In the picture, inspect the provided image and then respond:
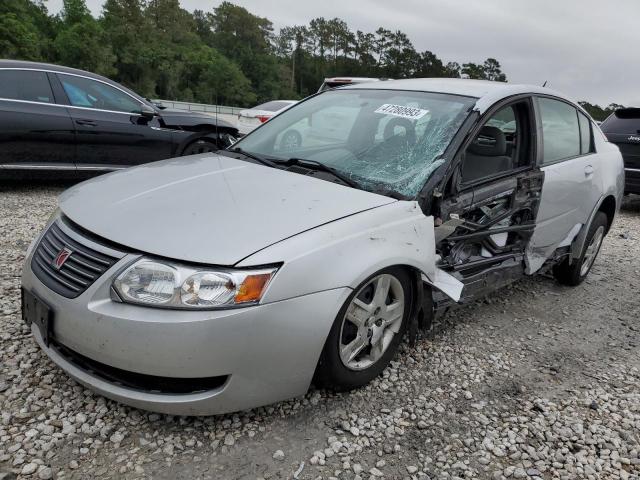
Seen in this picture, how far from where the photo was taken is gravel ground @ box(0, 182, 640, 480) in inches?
78.6

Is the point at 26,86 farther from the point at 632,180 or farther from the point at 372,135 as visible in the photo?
the point at 632,180

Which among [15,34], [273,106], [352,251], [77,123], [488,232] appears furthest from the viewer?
[15,34]

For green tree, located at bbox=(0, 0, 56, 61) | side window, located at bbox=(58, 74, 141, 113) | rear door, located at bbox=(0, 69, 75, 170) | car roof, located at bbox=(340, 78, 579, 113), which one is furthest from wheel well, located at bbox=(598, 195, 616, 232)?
green tree, located at bbox=(0, 0, 56, 61)

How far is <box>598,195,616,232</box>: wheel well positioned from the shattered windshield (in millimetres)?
2102

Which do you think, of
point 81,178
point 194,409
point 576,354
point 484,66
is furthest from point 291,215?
point 484,66

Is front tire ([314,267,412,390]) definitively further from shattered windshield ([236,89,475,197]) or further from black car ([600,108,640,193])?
black car ([600,108,640,193])

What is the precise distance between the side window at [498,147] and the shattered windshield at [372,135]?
1.13 ft

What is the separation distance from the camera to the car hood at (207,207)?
2.04 metres

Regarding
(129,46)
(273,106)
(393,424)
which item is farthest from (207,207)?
(129,46)

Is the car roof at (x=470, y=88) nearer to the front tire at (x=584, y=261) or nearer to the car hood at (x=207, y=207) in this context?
the car hood at (x=207, y=207)

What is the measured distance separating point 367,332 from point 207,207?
97 centimetres

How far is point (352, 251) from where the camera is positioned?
2.21 m

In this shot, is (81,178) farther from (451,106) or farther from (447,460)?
(447,460)

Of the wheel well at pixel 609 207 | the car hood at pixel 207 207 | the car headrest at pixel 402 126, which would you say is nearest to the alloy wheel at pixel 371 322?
the car hood at pixel 207 207
